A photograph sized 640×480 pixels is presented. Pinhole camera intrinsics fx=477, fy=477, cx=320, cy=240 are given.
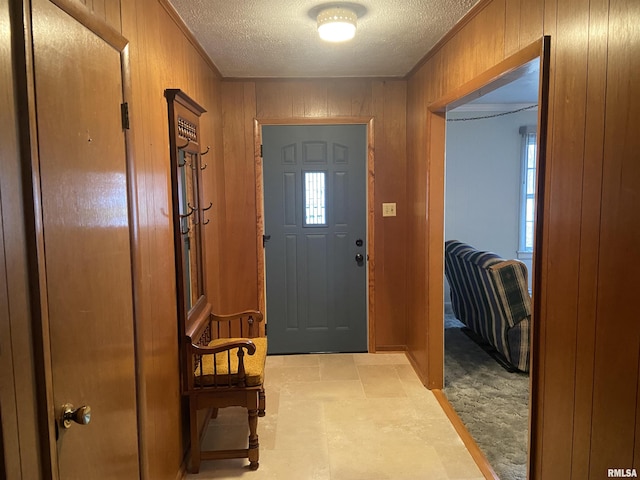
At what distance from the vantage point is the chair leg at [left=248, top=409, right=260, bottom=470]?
252cm

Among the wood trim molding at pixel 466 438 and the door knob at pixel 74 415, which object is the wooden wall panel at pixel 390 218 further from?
the door knob at pixel 74 415

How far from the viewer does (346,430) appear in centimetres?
292

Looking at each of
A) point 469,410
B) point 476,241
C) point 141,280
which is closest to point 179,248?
point 141,280

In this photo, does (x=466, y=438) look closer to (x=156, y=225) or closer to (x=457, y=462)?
(x=457, y=462)

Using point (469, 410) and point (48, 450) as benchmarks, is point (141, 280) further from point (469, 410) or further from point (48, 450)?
point (469, 410)

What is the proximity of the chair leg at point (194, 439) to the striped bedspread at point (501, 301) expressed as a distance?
7.77ft

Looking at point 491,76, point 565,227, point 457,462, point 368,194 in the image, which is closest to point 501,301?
point 368,194

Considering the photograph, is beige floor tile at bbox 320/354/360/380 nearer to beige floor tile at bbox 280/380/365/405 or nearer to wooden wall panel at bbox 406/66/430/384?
beige floor tile at bbox 280/380/365/405

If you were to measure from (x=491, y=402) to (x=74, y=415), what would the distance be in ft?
9.15

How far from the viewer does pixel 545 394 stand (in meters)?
1.82

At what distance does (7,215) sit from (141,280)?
825mm

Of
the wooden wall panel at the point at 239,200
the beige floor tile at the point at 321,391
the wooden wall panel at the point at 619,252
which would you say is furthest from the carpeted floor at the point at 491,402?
the wooden wall panel at the point at 239,200

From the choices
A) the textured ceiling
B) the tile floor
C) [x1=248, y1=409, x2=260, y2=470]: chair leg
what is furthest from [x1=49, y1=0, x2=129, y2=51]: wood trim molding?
the tile floor

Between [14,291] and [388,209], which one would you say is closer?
[14,291]
